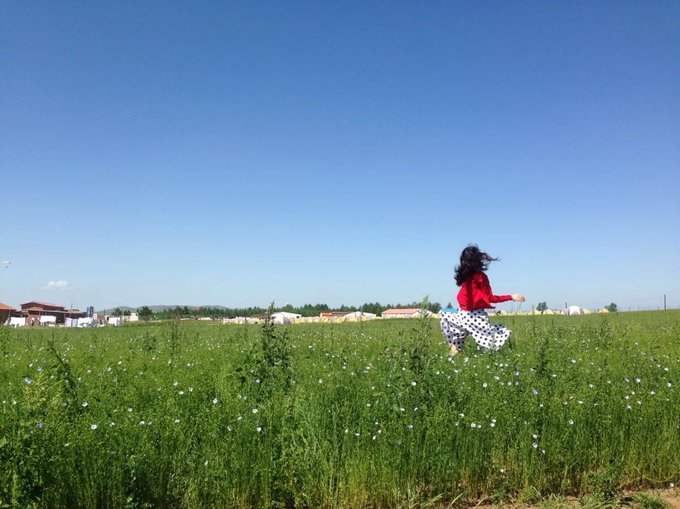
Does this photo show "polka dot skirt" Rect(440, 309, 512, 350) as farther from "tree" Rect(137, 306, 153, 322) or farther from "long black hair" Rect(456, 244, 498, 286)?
"tree" Rect(137, 306, 153, 322)

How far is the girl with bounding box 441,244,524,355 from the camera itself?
8.78 meters

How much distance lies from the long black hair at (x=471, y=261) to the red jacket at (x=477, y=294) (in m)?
0.10

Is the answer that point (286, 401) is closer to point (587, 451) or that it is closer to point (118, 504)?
point (118, 504)

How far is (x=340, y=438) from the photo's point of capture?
414cm

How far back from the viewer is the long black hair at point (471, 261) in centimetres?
892

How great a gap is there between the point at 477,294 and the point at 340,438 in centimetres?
548

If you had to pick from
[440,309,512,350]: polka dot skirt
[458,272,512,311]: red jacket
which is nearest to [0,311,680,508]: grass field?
[440,309,512,350]: polka dot skirt

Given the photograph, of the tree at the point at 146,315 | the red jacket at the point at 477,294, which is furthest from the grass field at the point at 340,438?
the tree at the point at 146,315

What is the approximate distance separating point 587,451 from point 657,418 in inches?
39.7

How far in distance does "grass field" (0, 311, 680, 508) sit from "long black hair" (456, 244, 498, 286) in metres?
3.06

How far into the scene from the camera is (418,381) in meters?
A: 5.04

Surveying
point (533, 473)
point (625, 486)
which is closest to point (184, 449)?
point (533, 473)

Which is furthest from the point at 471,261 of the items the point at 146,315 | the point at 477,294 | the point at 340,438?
the point at 146,315

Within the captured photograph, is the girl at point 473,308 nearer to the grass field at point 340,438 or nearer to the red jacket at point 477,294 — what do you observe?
the red jacket at point 477,294
